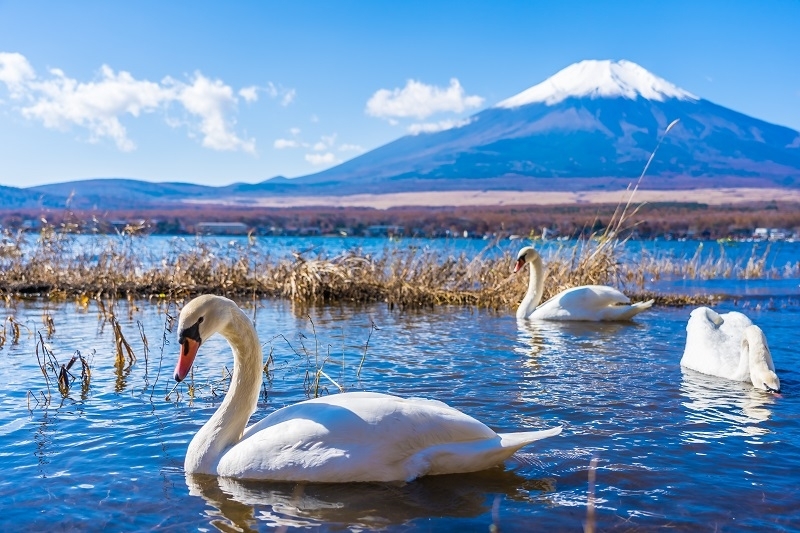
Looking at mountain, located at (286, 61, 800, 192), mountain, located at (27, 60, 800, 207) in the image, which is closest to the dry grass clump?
mountain, located at (27, 60, 800, 207)

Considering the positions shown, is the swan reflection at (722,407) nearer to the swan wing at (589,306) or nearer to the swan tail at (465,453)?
the swan tail at (465,453)

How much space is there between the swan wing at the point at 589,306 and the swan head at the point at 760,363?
4.66 meters

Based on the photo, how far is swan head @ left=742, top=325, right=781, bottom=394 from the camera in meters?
7.77

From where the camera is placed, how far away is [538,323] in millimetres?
12930

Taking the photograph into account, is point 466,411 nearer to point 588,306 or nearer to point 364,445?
point 364,445

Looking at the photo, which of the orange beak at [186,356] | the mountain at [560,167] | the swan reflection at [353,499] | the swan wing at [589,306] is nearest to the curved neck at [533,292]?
the swan wing at [589,306]

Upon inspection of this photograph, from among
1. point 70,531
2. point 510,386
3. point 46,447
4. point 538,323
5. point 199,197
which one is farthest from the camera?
point 199,197

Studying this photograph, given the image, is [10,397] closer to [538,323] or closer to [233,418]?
[233,418]

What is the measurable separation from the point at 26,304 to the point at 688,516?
12611 mm

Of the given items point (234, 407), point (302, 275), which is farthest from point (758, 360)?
point (302, 275)

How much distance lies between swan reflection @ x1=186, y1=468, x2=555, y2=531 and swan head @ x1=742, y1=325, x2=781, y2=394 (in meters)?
3.40

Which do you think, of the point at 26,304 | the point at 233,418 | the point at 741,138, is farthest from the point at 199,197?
the point at 233,418

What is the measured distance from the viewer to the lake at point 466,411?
4.82m

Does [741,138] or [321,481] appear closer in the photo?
[321,481]
